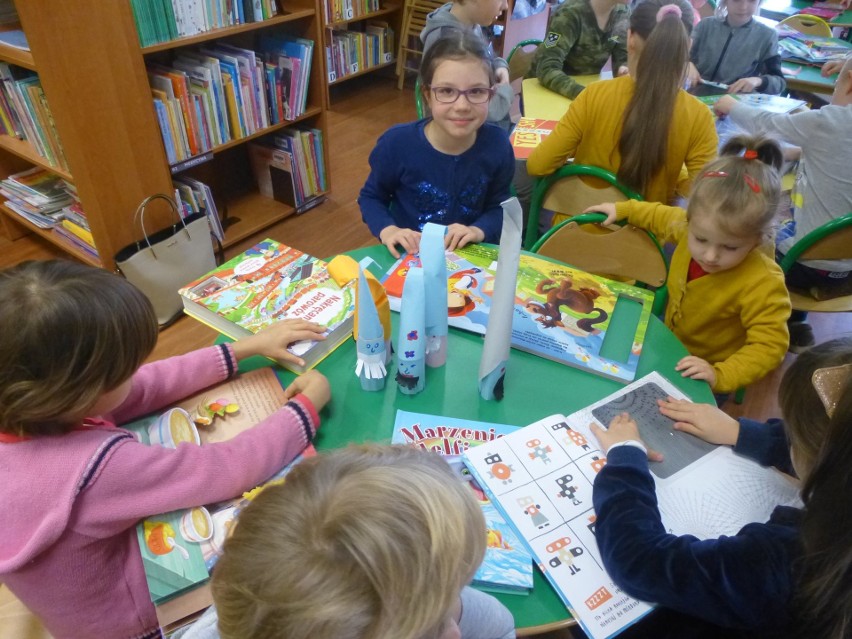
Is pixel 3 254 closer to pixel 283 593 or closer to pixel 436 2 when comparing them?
pixel 283 593

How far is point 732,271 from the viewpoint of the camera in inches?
51.6

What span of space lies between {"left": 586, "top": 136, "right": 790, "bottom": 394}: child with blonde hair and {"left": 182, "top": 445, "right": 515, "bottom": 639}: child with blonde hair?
0.76 metres

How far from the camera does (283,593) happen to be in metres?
0.45

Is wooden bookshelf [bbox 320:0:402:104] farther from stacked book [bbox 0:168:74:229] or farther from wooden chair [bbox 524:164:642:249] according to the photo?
wooden chair [bbox 524:164:642:249]

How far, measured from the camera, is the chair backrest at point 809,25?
327 centimetres

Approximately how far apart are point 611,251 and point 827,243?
70 centimetres

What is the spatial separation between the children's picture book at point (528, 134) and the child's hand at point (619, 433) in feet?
4.48

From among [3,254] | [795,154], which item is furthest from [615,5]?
[3,254]

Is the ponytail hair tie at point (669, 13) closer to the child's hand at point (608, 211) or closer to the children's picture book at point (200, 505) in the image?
the child's hand at point (608, 211)

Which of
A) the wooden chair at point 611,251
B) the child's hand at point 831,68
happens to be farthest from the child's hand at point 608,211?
the child's hand at point 831,68

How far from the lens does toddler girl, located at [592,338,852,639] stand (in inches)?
24.4

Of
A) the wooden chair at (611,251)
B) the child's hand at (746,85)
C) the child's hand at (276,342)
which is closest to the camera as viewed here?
the child's hand at (276,342)

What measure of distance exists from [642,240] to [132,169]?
176cm

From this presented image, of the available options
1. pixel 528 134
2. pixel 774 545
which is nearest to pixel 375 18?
pixel 528 134
